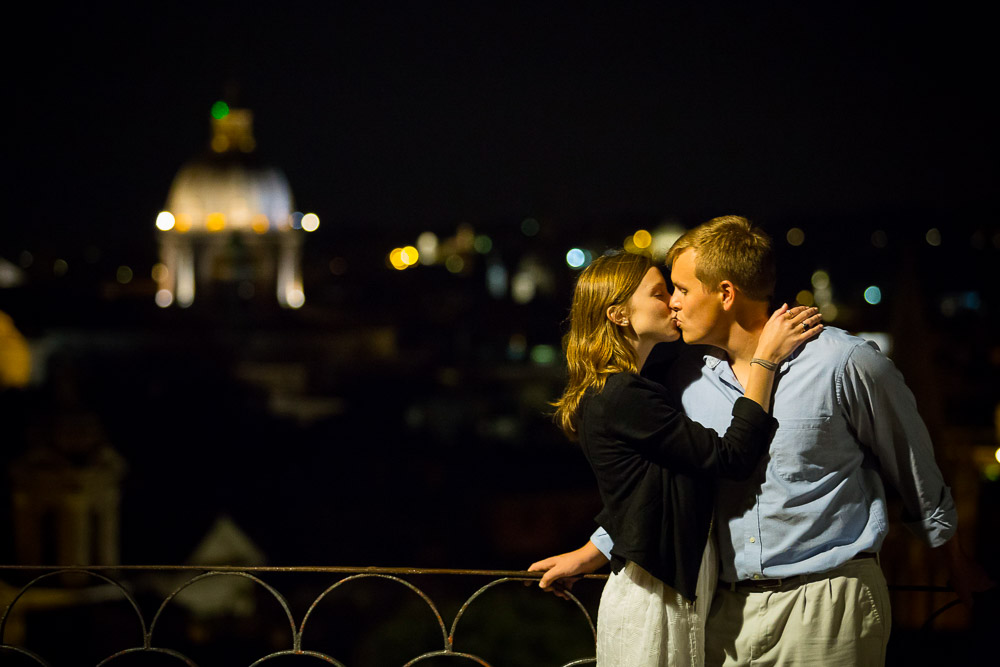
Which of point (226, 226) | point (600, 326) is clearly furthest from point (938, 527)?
point (226, 226)

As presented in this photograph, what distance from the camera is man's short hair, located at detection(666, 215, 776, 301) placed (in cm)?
215

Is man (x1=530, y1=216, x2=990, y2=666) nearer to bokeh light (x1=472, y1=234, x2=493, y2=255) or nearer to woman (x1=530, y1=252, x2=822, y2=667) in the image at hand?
woman (x1=530, y1=252, x2=822, y2=667)

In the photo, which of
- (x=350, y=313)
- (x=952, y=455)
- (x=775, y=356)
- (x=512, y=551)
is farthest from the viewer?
(x=350, y=313)

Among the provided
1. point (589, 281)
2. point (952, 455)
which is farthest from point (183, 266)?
point (589, 281)

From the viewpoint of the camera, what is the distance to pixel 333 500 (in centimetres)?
3588

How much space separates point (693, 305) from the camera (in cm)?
218

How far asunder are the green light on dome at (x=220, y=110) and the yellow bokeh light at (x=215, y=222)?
7.46m

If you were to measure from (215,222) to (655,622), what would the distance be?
63956mm

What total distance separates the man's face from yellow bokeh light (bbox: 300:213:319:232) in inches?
2766

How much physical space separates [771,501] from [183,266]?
65.9 meters

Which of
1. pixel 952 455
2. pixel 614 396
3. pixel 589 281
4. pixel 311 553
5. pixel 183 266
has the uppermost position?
pixel 183 266

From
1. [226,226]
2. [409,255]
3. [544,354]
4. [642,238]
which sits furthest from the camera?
[409,255]

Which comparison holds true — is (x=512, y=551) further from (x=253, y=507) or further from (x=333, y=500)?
(x=253, y=507)

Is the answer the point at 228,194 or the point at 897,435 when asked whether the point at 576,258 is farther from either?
the point at 897,435
